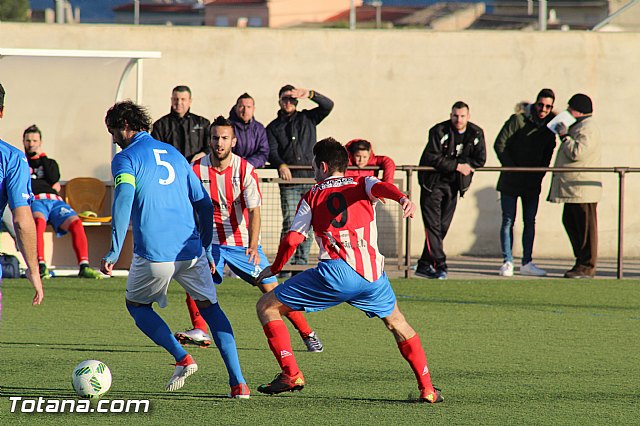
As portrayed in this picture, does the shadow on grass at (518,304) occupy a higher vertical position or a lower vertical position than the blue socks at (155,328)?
lower

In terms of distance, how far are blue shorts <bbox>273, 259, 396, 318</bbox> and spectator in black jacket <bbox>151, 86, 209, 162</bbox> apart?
18.5 ft

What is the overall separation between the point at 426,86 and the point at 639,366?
332 inches

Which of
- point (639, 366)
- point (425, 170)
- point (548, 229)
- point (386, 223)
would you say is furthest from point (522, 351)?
point (548, 229)

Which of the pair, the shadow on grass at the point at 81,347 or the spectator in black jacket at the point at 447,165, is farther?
the spectator in black jacket at the point at 447,165

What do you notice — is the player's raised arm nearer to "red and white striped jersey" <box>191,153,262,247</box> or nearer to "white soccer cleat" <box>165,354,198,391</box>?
"white soccer cleat" <box>165,354,198,391</box>

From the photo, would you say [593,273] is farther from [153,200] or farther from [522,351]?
[153,200]

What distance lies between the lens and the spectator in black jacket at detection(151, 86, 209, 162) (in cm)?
1193

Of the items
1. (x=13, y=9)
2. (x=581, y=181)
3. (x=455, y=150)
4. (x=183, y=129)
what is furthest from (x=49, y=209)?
(x=13, y=9)

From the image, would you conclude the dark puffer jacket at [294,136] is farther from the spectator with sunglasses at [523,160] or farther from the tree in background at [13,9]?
the tree in background at [13,9]

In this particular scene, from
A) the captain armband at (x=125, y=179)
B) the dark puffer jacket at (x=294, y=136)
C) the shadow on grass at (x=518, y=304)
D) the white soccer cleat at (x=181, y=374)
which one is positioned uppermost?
the dark puffer jacket at (x=294, y=136)

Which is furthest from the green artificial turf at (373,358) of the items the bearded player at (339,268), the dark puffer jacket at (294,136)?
the dark puffer jacket at (294,136)

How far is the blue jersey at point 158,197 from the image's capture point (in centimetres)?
625

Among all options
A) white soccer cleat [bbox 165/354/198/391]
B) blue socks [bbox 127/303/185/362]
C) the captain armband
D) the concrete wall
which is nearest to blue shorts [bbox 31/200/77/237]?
the concrete wall

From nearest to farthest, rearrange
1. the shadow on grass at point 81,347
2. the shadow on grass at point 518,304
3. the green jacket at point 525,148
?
the shadow on grass at point 81,347 → the shadow on grass at point 518,304 → the green jacket at point 525,148
